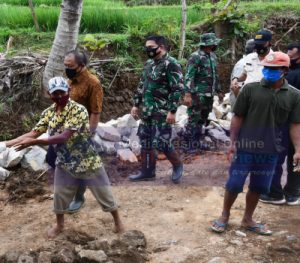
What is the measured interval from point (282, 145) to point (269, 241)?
895mm

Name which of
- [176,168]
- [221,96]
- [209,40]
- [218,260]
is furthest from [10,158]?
[221,96]

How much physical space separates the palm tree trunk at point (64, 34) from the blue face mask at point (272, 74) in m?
3.12

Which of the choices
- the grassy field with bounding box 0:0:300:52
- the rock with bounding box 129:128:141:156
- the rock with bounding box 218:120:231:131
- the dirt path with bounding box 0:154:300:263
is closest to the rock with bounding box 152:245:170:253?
the dirt path with bounding box 0:154:300:263

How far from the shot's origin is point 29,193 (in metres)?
5.38

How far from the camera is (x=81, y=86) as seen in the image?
15.4 feet

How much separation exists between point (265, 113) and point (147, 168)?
2.07 metres

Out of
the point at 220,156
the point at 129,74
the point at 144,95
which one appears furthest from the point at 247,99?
the point at 129,74

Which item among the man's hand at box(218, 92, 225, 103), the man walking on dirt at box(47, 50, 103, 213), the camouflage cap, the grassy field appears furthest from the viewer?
the grassy field

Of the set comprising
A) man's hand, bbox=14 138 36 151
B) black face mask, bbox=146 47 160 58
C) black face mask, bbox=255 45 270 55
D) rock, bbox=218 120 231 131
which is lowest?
rock, bbox=218 120 231 131

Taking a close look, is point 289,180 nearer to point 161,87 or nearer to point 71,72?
point 161,87

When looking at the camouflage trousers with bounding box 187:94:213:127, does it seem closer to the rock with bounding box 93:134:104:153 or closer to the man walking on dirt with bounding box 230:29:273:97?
the man walking on dirt with bounding box 230:29:273:97

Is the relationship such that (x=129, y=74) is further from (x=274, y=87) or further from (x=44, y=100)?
(x=274, y=87)

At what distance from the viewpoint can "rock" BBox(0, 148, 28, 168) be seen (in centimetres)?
575

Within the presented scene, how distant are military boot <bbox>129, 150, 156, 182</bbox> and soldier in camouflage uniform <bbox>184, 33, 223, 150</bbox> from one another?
95cm
